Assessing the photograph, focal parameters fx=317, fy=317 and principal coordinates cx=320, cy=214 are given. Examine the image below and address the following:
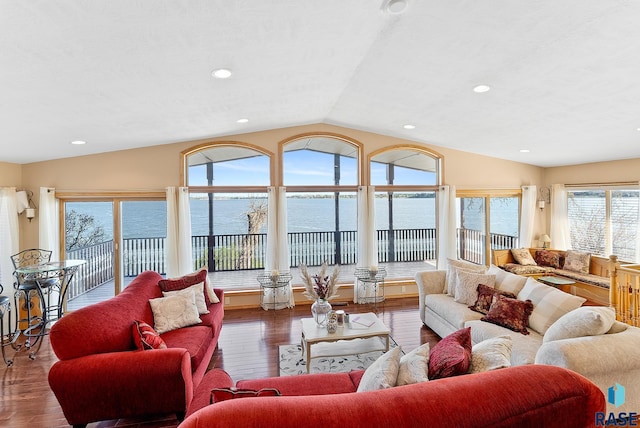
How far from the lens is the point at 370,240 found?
19.2ft

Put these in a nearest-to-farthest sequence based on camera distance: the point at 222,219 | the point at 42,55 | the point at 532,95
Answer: the point at 42,55
the point at 532,95
the point at 222,219

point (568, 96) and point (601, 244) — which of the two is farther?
point (601, 244)

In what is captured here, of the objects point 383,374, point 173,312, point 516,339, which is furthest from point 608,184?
point 173,312

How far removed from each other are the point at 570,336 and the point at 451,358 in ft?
4.41

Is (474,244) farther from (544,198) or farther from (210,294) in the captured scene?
(210,294)

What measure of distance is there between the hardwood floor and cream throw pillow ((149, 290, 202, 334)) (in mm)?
613

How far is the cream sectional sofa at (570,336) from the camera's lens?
2193mm

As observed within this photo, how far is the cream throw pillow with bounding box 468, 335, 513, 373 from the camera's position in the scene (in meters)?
1.74

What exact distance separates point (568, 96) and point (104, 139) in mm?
5694

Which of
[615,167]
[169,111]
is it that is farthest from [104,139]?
[615,167]

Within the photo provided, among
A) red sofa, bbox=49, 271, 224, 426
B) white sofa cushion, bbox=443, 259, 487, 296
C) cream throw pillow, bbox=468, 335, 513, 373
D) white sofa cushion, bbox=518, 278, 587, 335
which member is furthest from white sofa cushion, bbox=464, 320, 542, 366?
red sofa, bbox=49, 271, 224, 426

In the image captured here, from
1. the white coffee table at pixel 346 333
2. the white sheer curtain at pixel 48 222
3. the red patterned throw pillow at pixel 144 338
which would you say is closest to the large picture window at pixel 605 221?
the white coffee table at pixel 346 333

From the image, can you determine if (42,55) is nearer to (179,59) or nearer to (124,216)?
(179,59)

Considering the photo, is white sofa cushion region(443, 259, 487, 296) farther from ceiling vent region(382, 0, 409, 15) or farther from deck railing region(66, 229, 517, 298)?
ceiling vent region(382, 0, 409, 15)
